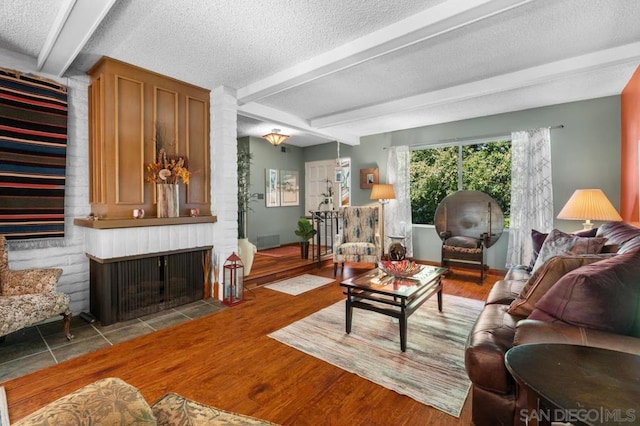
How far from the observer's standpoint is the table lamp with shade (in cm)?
337

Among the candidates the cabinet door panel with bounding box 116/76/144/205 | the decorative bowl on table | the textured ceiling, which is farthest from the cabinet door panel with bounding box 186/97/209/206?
the decorative bowl on table

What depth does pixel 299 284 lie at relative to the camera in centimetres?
438

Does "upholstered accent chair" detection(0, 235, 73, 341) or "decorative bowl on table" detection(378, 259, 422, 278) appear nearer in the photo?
"upholstered accent chair" detection(0, 235, 73, 341)

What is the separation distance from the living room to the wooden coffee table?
1.08 metres

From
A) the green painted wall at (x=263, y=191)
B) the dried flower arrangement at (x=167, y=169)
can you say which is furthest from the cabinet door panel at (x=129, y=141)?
the green painted wall at (x=263, y=191)

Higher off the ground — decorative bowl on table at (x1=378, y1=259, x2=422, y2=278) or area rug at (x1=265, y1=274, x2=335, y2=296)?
decorative bowl on table at (x1=378, y1=259, x2=422, y2=278)

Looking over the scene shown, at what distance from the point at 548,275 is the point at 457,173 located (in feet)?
13.1

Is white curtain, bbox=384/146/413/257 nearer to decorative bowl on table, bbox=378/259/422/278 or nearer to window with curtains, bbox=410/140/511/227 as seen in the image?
window with curtains, bbox=410/140/511/227

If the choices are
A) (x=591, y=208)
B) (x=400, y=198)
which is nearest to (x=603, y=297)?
(x=591, y=208)

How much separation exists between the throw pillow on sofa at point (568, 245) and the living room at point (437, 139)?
1.42 metres

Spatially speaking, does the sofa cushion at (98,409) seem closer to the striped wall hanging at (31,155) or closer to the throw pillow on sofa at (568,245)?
the throw pillow on sofa at (568,245)

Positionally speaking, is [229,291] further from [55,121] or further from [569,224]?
[569,224]

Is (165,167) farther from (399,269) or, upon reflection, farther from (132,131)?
(399,269)

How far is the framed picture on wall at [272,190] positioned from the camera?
675 centimetres
